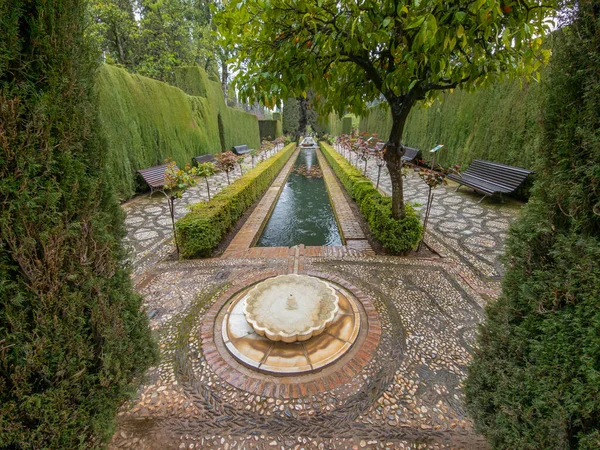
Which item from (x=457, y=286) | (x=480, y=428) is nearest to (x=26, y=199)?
(x=480, y=428)

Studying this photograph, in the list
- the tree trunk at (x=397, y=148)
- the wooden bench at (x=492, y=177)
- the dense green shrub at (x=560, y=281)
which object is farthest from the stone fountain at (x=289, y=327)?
the wooden bench at (x=492, y=177)

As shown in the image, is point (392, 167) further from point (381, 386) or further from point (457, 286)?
point (381, 386)

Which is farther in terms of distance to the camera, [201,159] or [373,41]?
[201,159]

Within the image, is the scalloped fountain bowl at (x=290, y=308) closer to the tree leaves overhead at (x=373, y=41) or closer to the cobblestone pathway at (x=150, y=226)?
the cobblestone pathway at (x=150, y=226)

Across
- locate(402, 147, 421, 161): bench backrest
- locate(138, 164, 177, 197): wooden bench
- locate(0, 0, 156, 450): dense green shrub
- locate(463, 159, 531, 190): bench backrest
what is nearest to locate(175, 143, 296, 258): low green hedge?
locate(0, 0, 156, 450): dense green shrub

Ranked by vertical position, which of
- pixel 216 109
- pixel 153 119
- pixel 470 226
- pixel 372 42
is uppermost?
pixel 216 109

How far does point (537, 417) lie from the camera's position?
1.20m

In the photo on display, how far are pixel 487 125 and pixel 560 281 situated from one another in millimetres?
10009

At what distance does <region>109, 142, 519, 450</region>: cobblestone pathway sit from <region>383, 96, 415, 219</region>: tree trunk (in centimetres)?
99

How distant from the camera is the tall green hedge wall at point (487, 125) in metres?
7.04

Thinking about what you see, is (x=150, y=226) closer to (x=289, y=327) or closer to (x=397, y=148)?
(x=289, y=327)

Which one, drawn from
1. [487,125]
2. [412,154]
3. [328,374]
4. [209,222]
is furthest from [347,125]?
[328,374]

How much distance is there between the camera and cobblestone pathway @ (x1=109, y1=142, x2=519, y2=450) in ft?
6.19

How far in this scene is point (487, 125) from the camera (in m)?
8.71
